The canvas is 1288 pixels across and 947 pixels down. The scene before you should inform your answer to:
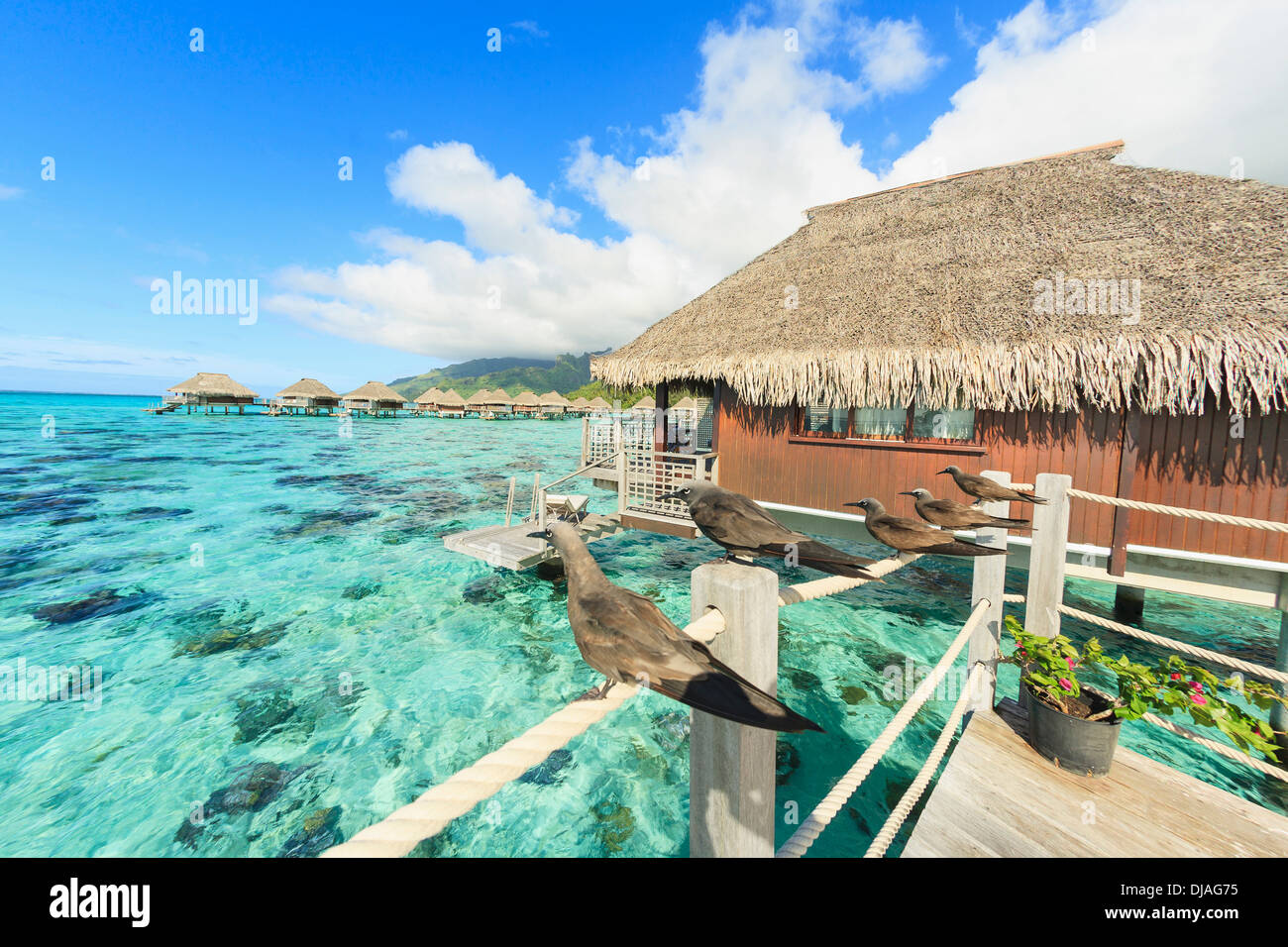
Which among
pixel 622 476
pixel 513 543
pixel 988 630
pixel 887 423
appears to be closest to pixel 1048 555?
pixel 988 630

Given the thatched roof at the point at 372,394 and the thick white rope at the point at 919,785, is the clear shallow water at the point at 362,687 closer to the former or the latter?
the thick white rope at the point at 919,785

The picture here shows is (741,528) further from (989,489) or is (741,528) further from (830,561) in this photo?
(989,489)

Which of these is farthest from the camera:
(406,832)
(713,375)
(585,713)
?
(713,375)

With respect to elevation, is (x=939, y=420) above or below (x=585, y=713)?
above

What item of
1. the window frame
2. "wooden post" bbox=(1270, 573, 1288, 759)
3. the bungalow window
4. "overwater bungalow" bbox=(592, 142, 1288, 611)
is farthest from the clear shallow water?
the bungalow window

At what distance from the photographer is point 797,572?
34.6 ft

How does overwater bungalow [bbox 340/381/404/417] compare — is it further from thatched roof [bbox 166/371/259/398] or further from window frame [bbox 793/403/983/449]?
window frame [bbox 793/403/983/449]

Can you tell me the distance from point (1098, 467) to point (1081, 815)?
6507mm

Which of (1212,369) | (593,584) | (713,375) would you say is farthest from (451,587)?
(1212,369)

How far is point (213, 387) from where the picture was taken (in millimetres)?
54688

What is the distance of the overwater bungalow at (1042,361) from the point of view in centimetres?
570

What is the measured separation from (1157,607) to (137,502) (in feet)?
101

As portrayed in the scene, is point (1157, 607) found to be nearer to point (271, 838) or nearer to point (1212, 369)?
point (1212, 369)
